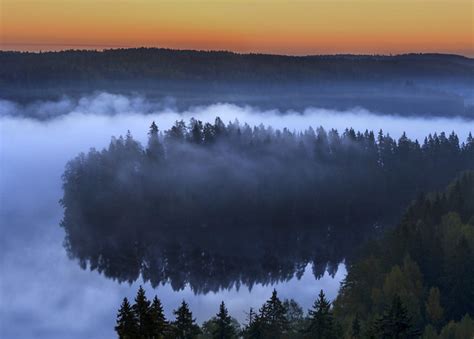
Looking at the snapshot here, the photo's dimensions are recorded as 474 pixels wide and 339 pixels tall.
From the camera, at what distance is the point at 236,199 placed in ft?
467

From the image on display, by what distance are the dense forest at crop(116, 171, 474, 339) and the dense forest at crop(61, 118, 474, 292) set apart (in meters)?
27.5

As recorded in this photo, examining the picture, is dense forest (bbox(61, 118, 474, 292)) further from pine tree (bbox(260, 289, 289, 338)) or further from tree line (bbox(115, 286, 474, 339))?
tree line (bbox(115, 286, 474, 339))

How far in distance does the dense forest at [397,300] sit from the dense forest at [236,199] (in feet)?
90.4

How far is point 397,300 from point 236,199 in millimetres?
101689

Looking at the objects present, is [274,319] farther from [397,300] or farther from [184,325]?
[397,300]

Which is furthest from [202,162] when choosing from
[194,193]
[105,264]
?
[105,264]

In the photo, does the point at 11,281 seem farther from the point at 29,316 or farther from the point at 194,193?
the point at 194,193

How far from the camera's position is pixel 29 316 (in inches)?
3014

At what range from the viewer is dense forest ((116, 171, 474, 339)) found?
149 feet

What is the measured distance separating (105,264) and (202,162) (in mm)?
55507

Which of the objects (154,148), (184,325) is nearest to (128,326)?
(184,325)

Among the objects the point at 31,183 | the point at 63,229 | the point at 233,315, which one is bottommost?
the point at 233,315

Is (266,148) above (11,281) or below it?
above

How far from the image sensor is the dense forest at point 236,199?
101875mm
